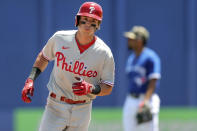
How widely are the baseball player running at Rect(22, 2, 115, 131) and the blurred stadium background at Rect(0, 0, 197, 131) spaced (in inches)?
229

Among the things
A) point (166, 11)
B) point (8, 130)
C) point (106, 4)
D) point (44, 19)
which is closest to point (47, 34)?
point (44, 19)

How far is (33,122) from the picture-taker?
730 centimetres

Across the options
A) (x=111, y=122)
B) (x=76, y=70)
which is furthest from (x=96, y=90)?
(x=111, y=122)

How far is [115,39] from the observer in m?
10.7

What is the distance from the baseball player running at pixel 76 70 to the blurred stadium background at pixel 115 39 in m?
5.81

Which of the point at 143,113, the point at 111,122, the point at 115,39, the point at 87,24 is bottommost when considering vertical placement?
the point at 111,122

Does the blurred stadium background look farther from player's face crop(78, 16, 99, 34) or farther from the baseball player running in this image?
player's face crop(78, 16, 99, 34)

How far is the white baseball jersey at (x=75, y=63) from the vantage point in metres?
4.18

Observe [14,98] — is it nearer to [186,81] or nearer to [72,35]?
[186,81]

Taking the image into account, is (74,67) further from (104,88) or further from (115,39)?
(115,39)

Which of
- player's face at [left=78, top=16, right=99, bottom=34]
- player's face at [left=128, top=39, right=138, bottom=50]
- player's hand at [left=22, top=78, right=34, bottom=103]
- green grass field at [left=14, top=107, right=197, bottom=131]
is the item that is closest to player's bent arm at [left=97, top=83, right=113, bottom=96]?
player's face at [left=78, top=16, right=99, bottom=34]

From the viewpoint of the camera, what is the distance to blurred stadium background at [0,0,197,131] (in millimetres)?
10445

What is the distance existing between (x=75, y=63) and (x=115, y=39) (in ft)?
21.5

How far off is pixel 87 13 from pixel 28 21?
6.54 meters
